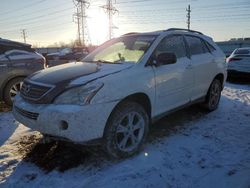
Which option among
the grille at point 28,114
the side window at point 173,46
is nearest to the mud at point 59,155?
the grille at point 28,114

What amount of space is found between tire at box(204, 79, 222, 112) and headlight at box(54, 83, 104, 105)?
332 centimetres

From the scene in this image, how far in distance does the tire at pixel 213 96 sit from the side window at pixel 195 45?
2.72 ft

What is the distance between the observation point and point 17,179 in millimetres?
3494

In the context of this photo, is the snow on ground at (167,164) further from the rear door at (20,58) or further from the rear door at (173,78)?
the rear door at (20,58)

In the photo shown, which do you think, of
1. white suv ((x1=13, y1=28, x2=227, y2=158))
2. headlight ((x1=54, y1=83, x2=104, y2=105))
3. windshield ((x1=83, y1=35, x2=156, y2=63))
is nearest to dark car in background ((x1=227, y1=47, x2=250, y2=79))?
white suv ((x1=13, y1=28, x2=227, y2=158))

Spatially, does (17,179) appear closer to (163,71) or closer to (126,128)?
(126,128)

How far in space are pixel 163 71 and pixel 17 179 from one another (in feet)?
8.23

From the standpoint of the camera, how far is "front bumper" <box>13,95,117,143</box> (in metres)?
3.30

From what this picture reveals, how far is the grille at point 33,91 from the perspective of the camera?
11.8 ft

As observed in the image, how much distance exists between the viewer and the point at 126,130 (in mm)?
3896

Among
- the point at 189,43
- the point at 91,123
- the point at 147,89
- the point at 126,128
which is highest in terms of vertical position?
the point at 189,43

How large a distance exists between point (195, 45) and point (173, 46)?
892 mm

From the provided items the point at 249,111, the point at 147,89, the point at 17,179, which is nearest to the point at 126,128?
the point at 147,89

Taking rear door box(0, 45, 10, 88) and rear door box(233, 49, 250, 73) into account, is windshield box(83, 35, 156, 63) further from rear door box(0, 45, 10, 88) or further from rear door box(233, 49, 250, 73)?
rear door box(233, 49, 250, 73)
